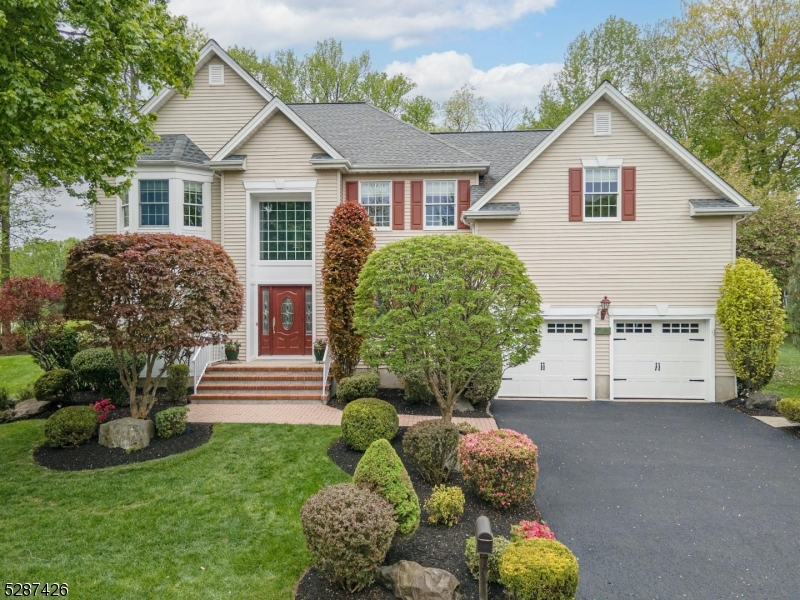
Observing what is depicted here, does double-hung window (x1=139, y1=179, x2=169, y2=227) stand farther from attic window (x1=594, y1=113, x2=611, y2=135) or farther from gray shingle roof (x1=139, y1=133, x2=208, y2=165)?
attic window (x1=594, y1=113, x2=611, y2=135)

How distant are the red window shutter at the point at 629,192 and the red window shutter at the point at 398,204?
6360 mm

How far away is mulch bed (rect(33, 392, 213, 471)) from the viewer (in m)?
7.50

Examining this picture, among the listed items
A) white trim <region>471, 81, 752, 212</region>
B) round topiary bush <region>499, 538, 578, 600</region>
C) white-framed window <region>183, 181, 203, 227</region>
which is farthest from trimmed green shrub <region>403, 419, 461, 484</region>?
white-framed window <region>183, 181, 203, 227</region>

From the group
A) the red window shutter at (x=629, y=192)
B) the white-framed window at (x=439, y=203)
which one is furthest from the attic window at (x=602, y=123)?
the white-framed window at (x=439, y=203)

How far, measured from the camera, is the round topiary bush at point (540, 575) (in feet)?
12.6

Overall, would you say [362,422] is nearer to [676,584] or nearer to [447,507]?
[447,507]

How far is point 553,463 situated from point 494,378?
3212 mm

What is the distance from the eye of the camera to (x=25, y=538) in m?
5.29

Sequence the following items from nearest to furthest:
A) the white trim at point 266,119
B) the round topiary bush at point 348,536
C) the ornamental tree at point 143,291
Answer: the round topiary bush at point 348,536, the ornamental tree at point 143,291, the white trim at point 266,119

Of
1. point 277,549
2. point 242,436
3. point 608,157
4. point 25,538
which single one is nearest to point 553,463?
point 277,549

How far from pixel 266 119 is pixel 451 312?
9.44 metres

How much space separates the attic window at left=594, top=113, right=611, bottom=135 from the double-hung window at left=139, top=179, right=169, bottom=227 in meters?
12.7

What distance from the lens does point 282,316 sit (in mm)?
13711

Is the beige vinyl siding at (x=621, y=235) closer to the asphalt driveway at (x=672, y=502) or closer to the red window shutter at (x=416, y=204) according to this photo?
the red window shutter at (x=416, y=204)
